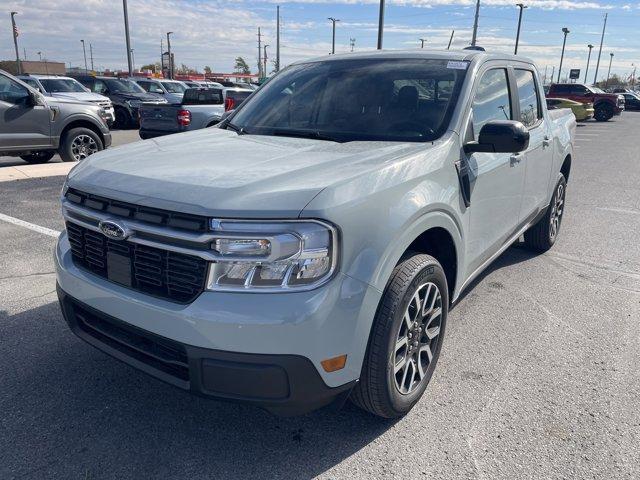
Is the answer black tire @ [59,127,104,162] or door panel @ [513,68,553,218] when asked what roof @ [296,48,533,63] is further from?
black tire @ [59,127,104,162]

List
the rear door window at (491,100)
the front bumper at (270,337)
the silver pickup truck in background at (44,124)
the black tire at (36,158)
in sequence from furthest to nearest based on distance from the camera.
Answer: the black tire at (36,158), the silver pickup truck in background at (44,124), the rear door window at (491,100), the front bumper at (270,337)

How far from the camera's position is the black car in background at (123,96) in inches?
752

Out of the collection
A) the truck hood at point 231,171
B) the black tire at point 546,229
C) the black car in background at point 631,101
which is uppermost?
the truck hood at point 231,171

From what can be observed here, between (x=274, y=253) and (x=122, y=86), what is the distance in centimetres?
1992

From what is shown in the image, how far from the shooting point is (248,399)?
2.19 m

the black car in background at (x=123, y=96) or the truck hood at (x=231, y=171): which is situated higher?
the truck hood at (x=231, y=171)

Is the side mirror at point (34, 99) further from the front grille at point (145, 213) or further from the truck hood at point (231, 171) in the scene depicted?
the front grille at point (145, 213)

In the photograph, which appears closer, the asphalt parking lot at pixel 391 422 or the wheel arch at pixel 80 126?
the asphalt parking lot at pixel 391 422

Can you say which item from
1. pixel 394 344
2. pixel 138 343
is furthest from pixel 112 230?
pixel 394 344

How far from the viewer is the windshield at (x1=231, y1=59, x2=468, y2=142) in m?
3.28

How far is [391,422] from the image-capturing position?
2781 millimetres

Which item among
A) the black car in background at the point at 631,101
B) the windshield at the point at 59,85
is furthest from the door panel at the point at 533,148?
the black car in background at the point at 631,101

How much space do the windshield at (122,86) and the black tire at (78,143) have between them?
33.1 ft

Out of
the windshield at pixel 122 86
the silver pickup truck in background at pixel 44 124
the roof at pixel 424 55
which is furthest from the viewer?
the windshield at pixel 122 86
